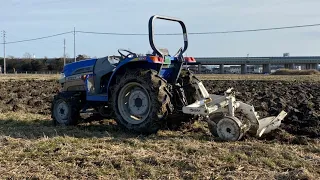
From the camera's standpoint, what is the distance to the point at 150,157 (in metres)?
5.30

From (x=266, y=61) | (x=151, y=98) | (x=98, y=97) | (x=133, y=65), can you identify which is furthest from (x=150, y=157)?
(x=266, y=61)

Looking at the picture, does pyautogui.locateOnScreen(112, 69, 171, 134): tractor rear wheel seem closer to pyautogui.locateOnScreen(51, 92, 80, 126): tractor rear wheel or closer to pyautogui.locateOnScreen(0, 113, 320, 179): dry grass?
pyautogui.locateOnScreen(0, 113, 320, 179): dry grass

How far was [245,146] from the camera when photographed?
5.91 meters

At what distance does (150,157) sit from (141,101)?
81.8 inches

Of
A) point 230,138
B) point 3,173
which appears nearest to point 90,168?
point 3,173

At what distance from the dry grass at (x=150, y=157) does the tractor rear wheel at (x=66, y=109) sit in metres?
1.18

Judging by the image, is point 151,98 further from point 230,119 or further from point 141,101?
point 230,119

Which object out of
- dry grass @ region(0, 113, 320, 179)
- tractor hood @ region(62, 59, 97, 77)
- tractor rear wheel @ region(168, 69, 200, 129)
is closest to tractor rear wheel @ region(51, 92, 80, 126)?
tractor hood @ region(62, 59, 97, 77)

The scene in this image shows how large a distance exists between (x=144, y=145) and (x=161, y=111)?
0.85 m

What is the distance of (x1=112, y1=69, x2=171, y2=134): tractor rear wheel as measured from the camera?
22.2ft

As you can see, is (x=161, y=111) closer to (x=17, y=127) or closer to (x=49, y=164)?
(x=49, y=164)

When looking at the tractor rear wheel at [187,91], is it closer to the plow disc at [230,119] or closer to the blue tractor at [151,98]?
the blue tractor at [151,98]

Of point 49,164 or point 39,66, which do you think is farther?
point 39,66

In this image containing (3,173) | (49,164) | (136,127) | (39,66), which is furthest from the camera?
(39,66)
